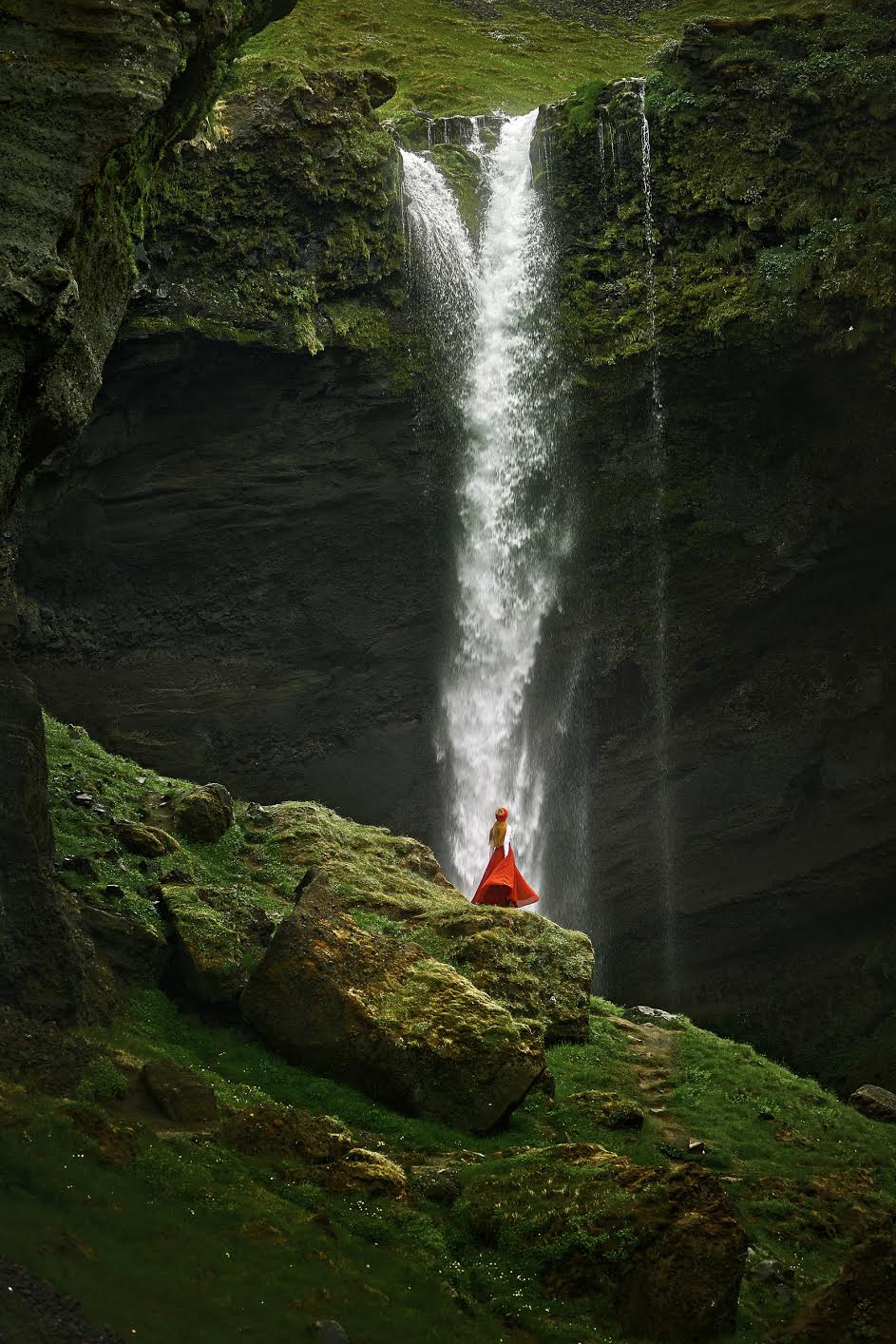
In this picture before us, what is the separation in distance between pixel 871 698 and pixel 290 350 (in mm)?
13254

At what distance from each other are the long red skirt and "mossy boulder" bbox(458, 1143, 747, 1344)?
26.3ft

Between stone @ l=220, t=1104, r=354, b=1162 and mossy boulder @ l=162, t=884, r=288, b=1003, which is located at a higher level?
mossy boulder @ l=162, t=884, r=288, b=1003

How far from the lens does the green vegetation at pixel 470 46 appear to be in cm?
3017

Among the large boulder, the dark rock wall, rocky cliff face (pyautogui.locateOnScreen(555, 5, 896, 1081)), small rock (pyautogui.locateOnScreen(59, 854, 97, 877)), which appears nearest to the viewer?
the large boulder

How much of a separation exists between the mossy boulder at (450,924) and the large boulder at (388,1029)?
2.20 feet

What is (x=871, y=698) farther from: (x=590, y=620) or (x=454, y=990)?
(x=454, y=990)

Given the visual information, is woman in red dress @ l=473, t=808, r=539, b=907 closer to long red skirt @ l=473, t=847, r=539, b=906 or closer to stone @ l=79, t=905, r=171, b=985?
long red skirt @ l=473, t=847, r=539, b=906

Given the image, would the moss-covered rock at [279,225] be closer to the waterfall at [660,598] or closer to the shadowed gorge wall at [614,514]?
the shadowed gorge wall at [614,514]

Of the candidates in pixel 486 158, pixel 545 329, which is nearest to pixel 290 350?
pixel 545 329

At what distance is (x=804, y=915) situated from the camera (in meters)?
24.9

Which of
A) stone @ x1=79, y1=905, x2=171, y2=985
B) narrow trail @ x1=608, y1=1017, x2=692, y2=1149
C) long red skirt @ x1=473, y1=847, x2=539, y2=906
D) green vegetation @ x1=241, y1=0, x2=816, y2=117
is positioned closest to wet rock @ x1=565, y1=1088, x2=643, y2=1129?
narrow trail @ x1=608, y1=1017, x2=692, y2=1149

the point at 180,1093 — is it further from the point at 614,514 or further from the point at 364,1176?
the point at 614,514

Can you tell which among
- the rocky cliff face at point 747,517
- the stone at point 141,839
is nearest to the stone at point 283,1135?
the stone at point 141,839

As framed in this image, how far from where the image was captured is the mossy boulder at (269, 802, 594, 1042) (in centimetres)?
1316
